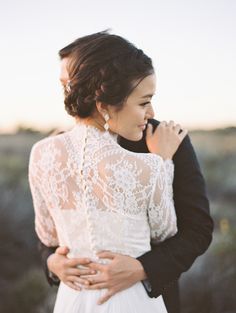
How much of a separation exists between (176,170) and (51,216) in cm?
43

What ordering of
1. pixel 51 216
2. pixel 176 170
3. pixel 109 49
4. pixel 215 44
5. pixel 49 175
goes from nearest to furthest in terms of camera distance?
pixel 109 49 → pixel 49 175 → pixel 176 170 → pixel 51 216 → pixel 215 44

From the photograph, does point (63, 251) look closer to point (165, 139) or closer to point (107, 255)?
point (107, 255)

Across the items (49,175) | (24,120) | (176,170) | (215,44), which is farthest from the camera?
(24,120)

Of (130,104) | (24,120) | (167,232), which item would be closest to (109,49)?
(130,104)

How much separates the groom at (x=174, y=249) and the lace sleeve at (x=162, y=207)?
68mm

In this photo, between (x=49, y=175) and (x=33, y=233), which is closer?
(x=49, y=175)

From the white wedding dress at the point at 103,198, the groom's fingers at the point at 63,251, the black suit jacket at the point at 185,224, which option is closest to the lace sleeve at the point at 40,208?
the white wedding dress at the point at 103,198

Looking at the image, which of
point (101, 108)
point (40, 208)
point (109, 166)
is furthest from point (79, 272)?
point (101, 108)

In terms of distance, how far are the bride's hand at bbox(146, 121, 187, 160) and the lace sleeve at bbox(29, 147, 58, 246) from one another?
33cm

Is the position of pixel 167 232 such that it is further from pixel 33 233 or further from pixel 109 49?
pixel 33 233

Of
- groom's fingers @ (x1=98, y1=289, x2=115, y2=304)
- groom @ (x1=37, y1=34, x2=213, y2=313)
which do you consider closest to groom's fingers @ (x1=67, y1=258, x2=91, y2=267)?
groom @ (x1=37, y1=34, x2=213, y2=313)

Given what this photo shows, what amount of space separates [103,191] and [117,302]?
35 cm

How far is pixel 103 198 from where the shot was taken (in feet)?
4.48

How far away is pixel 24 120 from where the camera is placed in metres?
3.26
